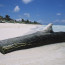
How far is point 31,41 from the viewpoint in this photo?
3.80 m

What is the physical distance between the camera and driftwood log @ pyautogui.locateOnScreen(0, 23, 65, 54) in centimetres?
341

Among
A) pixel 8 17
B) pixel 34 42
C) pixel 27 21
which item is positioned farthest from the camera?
pixel 27 21

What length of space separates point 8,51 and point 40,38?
125 centimetres

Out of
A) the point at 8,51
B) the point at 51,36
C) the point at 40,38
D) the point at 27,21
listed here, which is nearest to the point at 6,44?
the point at 8,51

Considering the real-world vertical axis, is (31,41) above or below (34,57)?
above

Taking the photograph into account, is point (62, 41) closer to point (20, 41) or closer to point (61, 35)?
point (61, 35)

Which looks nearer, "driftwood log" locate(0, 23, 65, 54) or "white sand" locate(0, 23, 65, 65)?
"white sand" locate(0, 23, 65, 65)

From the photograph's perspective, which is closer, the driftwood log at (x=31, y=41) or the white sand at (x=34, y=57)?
the white sand at (x=34, y=57)

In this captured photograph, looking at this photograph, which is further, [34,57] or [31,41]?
[31,41]

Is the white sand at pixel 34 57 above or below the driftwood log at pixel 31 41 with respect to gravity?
below

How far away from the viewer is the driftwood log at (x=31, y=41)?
3411 millimetres

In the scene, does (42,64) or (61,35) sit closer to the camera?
(42,64)

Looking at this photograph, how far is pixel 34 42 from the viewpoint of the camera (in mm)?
3912

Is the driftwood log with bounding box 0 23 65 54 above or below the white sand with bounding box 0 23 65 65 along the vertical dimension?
above
